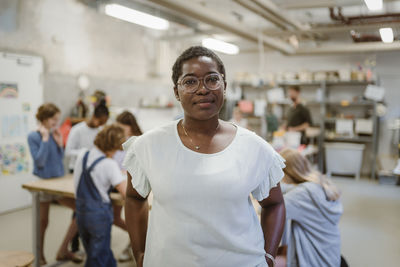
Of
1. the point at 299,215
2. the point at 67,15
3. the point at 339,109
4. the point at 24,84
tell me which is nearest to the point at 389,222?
the point at 299,215

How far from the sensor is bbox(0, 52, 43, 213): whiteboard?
5254 mm

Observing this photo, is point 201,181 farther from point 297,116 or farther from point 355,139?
point 355,139

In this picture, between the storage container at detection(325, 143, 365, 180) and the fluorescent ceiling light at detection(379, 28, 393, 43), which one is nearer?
the fluorescent ceiling light at detection(379, 28, 393, 43)

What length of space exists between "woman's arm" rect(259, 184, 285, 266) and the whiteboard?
4.91m

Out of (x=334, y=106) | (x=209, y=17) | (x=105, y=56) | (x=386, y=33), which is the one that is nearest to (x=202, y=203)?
(x=209, y=17)

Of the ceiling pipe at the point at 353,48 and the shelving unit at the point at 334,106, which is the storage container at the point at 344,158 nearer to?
the shelving unit at the point at 334,106

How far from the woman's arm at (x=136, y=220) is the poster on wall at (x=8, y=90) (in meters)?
4.66

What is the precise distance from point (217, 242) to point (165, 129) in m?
0.44

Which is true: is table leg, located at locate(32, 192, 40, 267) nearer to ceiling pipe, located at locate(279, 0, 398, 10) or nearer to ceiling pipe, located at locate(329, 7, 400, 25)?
ceiling pipe, located at locate(279, 0, 398, 10)

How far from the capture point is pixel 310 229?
88.4 inches

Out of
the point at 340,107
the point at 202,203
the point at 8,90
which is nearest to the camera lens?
the point at 202,203

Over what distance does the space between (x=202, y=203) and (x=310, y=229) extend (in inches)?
52.3

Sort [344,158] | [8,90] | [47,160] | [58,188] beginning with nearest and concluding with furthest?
Result: [58,188] < [47,160] < [8,90] < [344,158]

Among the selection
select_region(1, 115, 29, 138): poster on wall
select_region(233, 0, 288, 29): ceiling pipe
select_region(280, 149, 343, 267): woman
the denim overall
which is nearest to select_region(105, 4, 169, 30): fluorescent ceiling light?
select_region(233, 0, 288, 29): ceiling pipe
